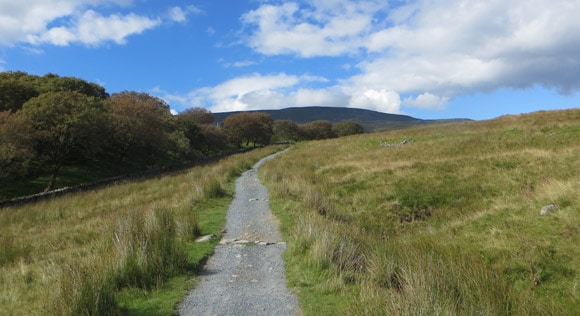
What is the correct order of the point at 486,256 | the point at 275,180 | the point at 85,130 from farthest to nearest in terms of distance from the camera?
the point at 85,130 < the point at 275,180 < the point at 486,256

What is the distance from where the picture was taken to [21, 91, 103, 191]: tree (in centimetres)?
3559

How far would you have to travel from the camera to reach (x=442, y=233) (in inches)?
442

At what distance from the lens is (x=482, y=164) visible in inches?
732

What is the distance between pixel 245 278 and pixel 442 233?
661 cm

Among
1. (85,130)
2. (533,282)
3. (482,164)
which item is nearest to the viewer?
(533,282)

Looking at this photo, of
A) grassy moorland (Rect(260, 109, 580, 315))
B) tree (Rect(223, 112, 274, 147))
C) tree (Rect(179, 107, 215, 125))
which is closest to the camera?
grassy moorland (Rect(260, 109, 580, 315))

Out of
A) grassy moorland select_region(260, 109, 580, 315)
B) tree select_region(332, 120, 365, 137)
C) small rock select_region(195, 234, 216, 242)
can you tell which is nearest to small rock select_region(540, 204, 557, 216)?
grassy moorland select_region(260, 109, 580, 315)

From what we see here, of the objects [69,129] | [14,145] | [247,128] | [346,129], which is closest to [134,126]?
[69,129]

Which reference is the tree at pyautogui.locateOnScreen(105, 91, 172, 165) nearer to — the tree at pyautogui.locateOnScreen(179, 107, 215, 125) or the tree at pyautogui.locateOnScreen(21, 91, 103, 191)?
the tree at pyautogui.locateOnScreen(21, 91, 103, 191)

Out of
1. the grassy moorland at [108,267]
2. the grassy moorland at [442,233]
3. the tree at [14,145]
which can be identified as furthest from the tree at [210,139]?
the grassy moorland at [108,267]

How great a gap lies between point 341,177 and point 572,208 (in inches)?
462


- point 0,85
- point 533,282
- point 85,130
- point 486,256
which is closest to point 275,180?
point 486,256

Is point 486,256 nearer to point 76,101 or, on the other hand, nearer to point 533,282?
point 533,282

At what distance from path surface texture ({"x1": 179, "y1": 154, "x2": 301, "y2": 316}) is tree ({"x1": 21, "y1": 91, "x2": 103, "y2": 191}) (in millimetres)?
30887
